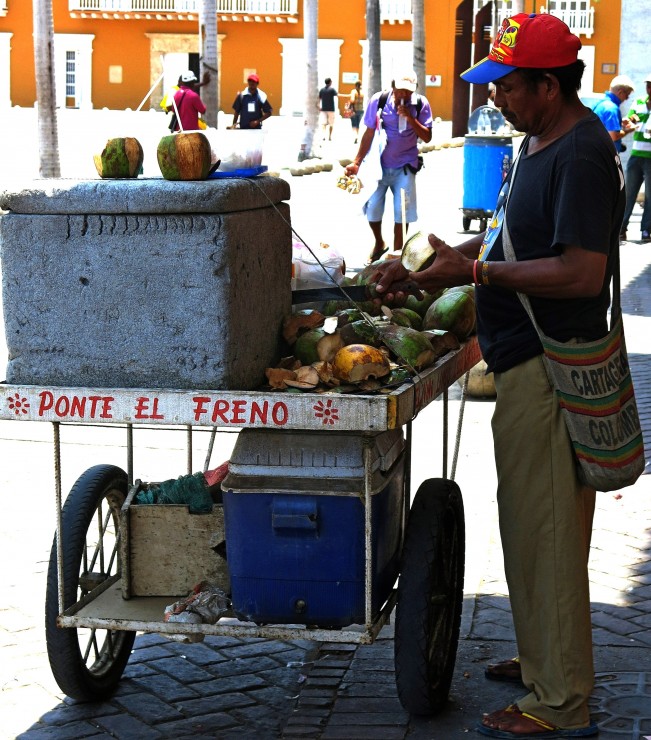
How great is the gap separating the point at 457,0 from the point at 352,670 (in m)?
53.2

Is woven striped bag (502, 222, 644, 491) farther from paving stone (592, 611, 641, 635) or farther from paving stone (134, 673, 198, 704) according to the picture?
paving stone (134, 673, 198, 704)

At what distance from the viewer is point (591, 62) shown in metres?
55.8

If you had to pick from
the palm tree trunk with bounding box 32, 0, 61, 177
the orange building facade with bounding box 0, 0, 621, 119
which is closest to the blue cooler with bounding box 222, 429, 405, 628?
the palm tree trunk with bounding box 32, 0, 61, 177


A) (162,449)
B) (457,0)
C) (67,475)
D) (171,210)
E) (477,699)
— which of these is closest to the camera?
(171,210)

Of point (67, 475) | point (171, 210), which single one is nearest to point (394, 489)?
point (171, 210)

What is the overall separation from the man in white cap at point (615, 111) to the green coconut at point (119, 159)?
10176 millimetres

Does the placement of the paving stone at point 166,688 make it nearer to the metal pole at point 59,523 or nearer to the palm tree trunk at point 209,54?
the metal pole at point 59,523

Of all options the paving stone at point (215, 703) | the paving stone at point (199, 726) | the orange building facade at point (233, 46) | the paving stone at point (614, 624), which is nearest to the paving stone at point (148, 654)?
the paving stone at point (215, 703)

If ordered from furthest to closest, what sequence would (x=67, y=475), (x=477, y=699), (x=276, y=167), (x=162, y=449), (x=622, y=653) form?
(x=276, y=167), (x=162, y=449), (x=67, y=475), (x=622, y=653), (x=477, y=699)

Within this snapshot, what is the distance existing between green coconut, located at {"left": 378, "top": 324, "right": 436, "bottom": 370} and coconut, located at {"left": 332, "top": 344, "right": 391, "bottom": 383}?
0.16 metres

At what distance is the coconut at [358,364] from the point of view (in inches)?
135

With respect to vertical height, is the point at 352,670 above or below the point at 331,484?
below

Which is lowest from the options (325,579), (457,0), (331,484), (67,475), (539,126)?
(67,475)

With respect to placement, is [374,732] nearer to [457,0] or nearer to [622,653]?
[622,653]
